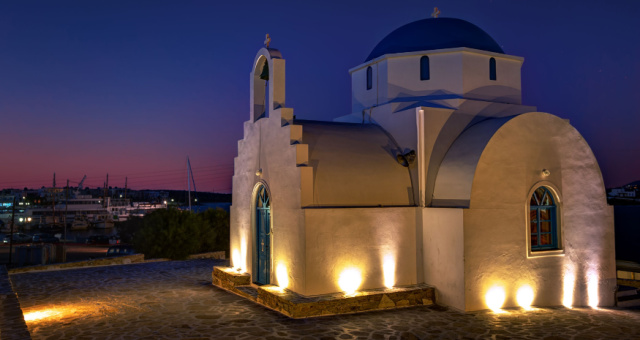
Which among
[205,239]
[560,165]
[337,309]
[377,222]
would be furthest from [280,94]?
[205,239]

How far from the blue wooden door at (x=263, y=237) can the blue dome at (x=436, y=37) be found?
5.87m

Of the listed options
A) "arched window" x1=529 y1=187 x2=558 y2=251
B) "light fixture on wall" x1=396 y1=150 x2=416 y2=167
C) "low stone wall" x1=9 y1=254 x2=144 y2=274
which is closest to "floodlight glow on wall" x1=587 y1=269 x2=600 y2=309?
"arched window" x1=529 y1=187 x2=558 y2=251

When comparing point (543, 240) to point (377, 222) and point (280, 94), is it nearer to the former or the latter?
point (377, 222)

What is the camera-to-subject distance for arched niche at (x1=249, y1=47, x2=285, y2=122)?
12023 millimetres

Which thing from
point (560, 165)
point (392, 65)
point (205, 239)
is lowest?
point (205, 239)

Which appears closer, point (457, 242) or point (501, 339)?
point (501, 339)

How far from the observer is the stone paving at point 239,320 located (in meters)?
8.57

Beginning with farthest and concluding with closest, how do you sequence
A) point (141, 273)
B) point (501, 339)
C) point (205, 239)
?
point (205, 239) → point (141, 273) → point (501, 339)

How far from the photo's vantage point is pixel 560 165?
1191cm

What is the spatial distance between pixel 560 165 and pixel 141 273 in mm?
12517

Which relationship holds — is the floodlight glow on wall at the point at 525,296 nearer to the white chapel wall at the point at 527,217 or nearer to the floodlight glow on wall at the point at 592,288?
the white chapel wall at the point at 527,217

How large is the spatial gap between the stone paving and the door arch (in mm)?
977

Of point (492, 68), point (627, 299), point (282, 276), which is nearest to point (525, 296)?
point (627, 299)

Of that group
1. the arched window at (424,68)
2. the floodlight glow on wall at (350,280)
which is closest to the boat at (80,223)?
the arched window at (424,68)
